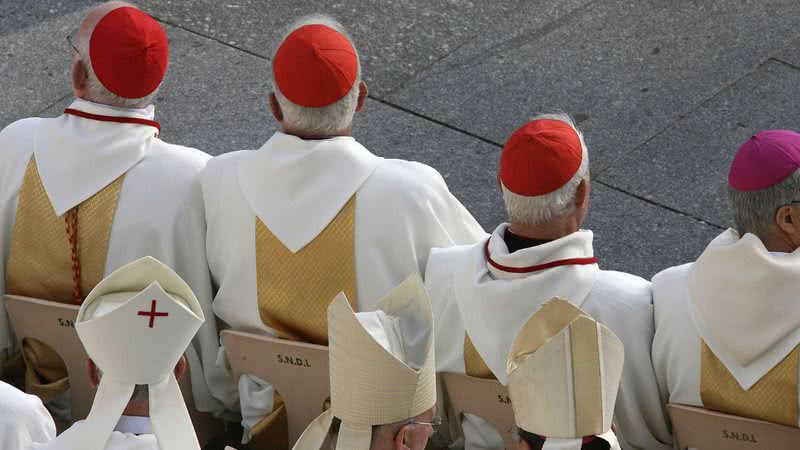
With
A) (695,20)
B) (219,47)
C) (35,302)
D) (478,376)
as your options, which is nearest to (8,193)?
(35,302)

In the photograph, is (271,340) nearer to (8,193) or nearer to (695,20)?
(8,193)

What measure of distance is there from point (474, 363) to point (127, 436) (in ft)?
3.76

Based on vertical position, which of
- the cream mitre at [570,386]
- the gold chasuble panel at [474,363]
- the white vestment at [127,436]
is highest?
the cream mitre at [570,386]

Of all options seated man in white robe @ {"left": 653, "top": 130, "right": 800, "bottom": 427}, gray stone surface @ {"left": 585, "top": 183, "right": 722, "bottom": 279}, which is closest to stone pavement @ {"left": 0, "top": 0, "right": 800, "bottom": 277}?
gray stone surface @ {"left": 585, "top": 183, "right": 722, "bottom": 279}

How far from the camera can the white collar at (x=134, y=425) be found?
133 inches

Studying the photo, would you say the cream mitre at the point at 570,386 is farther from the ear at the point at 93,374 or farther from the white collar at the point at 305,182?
the white collar at the point at 305,182

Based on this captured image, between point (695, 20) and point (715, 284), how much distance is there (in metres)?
4.03

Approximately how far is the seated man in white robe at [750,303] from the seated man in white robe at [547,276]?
135 millimetres

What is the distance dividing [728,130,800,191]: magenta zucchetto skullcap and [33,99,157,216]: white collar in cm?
182

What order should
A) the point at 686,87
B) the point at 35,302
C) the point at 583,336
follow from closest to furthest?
the point at 583,336
the point at 35,302
the point at 686,87

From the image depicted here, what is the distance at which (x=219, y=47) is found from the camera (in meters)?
7.68

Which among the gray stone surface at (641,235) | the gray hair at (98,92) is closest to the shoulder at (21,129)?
the gray hair at (98,92)

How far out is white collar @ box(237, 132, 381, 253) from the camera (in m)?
4.33

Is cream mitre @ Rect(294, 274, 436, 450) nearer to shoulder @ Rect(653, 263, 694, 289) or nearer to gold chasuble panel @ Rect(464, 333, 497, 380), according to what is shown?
gold chasuble panel @ Rect(464, 333, 497, 380)
